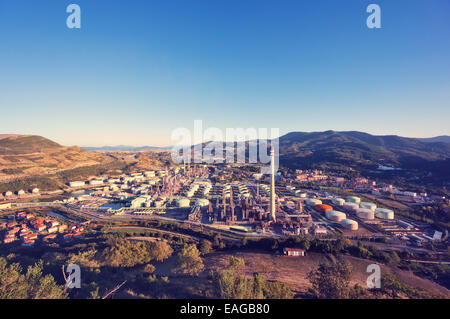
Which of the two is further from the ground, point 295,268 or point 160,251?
point 160,251

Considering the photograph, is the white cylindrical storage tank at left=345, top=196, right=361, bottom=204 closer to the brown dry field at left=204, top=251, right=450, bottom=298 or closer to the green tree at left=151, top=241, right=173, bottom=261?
the brown dry field at left=204, top=251, right=450, bottom=298

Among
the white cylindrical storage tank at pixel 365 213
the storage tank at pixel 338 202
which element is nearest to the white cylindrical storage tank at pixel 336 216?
the white cylindrical storage tank at pixel 365 213

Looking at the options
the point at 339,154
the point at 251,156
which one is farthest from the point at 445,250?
the point at 251,156

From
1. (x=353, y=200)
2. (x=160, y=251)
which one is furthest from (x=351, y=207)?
(x=160, y=251)

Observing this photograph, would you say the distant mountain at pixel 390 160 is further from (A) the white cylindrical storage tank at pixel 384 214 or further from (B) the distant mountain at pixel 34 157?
(B) the distant mountain at pixel 34 157

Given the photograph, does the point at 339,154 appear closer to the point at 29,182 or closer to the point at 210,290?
the point at 210,290

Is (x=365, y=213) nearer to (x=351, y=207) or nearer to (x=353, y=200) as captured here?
(x=351, y=207)
